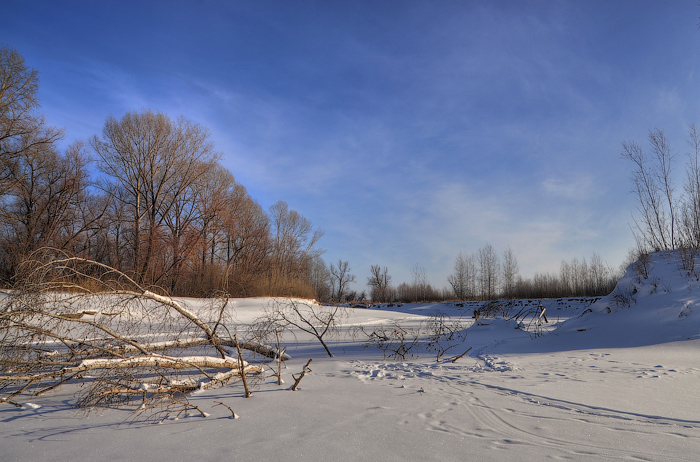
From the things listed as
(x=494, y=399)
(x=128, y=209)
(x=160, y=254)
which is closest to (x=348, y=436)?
(x=494, y=399)

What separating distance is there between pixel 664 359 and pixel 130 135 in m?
25.4

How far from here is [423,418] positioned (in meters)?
3.31

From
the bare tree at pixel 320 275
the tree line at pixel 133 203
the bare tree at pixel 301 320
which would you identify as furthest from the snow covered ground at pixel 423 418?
the bare tree at pixel 320 275

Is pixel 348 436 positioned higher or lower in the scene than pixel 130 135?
lower

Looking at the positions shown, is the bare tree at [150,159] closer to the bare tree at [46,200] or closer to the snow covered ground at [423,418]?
the bare tree at [46,200]

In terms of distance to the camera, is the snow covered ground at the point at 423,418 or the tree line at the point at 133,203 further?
the tree line at the point at 133,203

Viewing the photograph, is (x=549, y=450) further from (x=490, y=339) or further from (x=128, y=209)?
(x=128, y=209)

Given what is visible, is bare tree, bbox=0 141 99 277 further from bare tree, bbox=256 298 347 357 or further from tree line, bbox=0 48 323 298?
bare tree, bbox=256 298 347 357

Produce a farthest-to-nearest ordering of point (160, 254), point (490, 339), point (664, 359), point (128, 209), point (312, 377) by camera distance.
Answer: point (128, 209) → point (160, 254) → point (490, 339) → point (664, 359) → point (312, 377)

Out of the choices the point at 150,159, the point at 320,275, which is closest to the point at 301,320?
the point at 150,159

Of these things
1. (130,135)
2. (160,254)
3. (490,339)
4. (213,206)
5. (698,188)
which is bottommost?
(490,339)

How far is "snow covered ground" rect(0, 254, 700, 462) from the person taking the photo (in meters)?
2.60

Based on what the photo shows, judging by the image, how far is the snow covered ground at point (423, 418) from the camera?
2.60 meters

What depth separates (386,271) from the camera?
2077 inches
